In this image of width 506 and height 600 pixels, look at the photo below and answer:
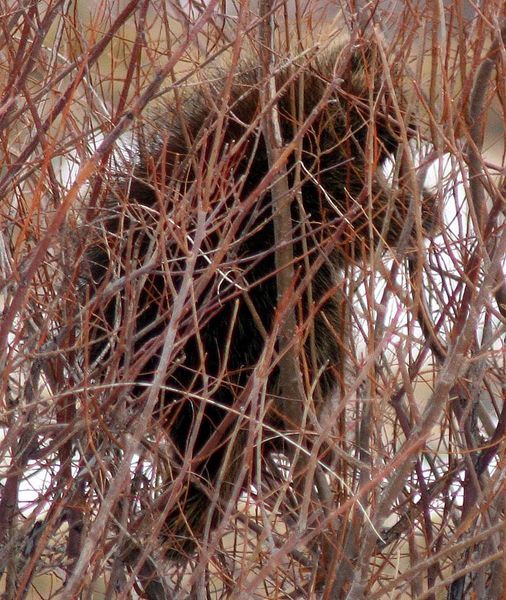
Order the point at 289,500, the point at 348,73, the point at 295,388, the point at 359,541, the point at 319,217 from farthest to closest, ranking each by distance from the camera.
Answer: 1. the point at 319,217
2. the point at 348,73
3. the point at 289,500
4. the point at 295,388
5. the point at 359,541

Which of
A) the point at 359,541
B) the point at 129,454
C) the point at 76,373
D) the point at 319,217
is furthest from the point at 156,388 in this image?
the point at 319,217

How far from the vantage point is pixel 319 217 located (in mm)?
2859

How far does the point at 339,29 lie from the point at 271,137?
0.84m

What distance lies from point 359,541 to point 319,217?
52.6 inches

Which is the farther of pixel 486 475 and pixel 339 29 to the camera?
pixel 339 29

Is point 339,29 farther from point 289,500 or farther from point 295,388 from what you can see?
point 289,500

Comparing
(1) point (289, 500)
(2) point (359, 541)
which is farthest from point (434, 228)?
(2) point (359, 541)

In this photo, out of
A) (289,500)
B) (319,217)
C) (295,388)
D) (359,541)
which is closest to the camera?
(359,541)

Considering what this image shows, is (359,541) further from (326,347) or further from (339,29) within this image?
(339,29)

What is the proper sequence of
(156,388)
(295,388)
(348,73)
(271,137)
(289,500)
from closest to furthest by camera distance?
(156,388) < (271,137) < (295,388) < (289,500) < (348,73)

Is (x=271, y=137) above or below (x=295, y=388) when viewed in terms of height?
above

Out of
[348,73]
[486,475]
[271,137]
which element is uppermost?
[348,73]

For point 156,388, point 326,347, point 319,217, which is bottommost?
point 156,388

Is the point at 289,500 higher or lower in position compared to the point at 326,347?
lower
